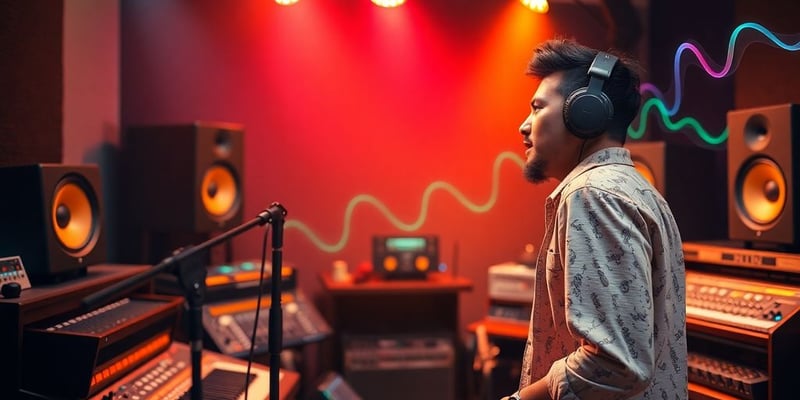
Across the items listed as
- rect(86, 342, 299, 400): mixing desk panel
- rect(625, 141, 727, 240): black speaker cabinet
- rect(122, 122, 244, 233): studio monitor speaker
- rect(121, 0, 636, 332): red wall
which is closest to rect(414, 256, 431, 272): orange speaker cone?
rect(121, 0, 636, 332): red wall

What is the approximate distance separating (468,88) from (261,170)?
1.18m

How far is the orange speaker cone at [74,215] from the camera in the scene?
5.48ft

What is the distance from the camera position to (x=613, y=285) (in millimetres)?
1086

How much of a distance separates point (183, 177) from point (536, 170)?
66.4 inches

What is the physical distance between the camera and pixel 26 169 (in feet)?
5.20

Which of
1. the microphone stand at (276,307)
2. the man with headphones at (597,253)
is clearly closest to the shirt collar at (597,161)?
the man with headphones at (597,253)

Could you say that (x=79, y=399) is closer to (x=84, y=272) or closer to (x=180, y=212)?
(x=84, y=272)

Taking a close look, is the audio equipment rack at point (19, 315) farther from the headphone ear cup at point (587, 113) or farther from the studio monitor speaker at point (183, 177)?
the studio monitor speaker at point (183, 177)

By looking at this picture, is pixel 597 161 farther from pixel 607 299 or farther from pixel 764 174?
pixel 764 174

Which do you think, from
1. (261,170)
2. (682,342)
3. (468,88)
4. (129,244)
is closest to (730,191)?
(682,342)

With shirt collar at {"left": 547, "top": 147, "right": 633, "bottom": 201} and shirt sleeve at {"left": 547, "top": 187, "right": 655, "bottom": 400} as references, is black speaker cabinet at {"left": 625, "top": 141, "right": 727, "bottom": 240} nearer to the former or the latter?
shirt collar at {"left": 547, "top": 147, "right": 633, "bottom": 201}

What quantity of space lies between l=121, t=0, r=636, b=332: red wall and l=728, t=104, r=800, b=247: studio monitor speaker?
135 cm

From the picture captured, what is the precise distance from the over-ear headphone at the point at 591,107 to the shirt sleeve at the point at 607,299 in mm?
186

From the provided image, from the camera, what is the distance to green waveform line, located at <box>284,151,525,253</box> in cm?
334
